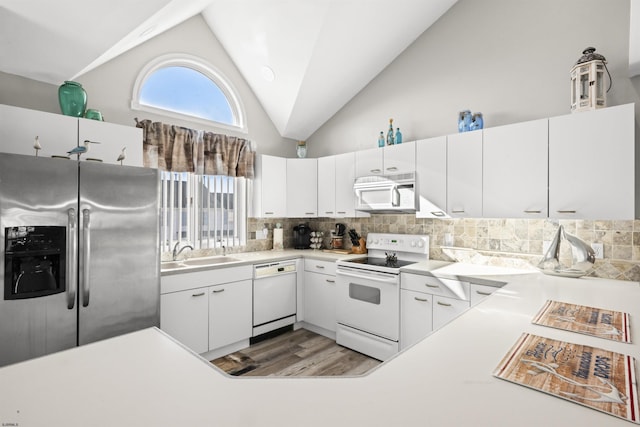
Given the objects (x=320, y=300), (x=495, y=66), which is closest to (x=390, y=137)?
(x=495, y=66)

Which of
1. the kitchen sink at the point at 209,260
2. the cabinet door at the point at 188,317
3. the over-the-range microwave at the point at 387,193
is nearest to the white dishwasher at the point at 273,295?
the kitchen sink at the point at 209,260

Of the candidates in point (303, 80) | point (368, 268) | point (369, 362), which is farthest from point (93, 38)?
point (369, 362)

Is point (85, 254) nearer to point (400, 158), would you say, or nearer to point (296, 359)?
point (296, 359)

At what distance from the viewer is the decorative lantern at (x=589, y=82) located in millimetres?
2232

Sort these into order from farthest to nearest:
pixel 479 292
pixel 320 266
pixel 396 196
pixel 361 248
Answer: pixel 361 248
pixel 320 266
pixel 396 196
pixel 479 292

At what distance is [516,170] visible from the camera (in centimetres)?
251

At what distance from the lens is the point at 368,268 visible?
3066 millimetres

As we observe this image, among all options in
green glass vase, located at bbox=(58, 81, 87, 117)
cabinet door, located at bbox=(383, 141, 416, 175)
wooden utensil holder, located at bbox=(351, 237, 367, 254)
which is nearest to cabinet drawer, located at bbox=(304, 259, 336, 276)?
wooden utensil holder, located at bbox=(351, 237, 367, 254)

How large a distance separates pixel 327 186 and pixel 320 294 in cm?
128

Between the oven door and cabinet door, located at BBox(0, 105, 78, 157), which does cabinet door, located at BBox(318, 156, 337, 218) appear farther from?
cabinet door, located at BBox(0, 105, 78, 157)

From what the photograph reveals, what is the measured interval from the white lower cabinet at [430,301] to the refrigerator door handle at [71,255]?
239 centimetres

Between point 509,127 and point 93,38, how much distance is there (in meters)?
3.17

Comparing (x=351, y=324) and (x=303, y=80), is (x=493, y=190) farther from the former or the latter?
(x=303, y=80)

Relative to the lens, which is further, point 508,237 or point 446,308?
point 508,237
